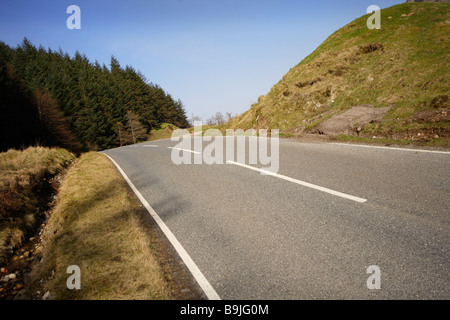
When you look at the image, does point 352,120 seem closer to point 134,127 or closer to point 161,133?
point 134,127

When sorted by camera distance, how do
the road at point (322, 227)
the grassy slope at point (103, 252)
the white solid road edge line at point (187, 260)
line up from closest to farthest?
the road at point (322, 227) → the white solid road edge line at point (187, 260) → the grassy slope at point (103, 252)

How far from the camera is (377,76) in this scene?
42.0 feet

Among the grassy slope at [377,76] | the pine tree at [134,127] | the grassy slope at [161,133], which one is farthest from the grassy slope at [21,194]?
the grassy slope at [161,133]

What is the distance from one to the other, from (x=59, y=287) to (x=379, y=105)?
13.4 meters

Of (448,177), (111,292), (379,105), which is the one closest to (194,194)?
(111,292)

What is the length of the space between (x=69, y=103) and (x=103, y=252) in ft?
157

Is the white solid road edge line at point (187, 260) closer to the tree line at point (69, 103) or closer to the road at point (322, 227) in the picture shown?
the road at point (322, 227)

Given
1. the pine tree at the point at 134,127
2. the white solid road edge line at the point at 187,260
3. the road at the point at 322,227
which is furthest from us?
the pine tree at the point at 134,127

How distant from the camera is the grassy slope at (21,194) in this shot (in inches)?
211

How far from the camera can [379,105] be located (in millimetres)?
10562

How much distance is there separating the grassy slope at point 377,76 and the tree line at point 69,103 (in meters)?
28.6

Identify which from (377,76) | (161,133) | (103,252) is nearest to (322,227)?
(103,252)

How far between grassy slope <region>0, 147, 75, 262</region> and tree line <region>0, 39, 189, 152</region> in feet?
60.6
